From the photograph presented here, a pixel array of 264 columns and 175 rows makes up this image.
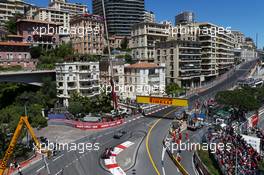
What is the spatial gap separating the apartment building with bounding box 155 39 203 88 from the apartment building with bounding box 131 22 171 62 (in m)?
2.71

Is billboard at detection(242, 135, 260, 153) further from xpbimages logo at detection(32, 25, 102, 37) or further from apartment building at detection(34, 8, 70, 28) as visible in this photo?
apartment building at detection(34, 8, 70, 28)

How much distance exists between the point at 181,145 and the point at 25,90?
48.1 meters

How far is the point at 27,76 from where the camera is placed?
A: 223 ft

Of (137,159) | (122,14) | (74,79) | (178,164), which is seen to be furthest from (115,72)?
(122,14)

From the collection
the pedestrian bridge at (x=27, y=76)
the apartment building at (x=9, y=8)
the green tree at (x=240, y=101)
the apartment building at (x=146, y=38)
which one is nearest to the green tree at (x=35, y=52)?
the pedestrian bridge at (x=27, y=76)

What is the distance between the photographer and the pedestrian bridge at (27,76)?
62.0 m

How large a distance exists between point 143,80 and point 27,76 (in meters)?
31.2

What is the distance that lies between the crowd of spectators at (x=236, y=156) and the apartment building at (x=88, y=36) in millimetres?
75489

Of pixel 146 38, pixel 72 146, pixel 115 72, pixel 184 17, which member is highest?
pixel 184 17

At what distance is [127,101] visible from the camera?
74562 millimetres

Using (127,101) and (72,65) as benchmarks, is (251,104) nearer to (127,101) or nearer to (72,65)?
(127,101)

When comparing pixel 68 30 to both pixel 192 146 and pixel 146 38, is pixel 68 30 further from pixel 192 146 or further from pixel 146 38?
pixel 192 146

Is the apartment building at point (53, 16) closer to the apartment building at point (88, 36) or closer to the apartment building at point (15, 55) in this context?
the apartment building at point (88, 36)

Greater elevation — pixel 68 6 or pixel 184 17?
pixel 68 6
